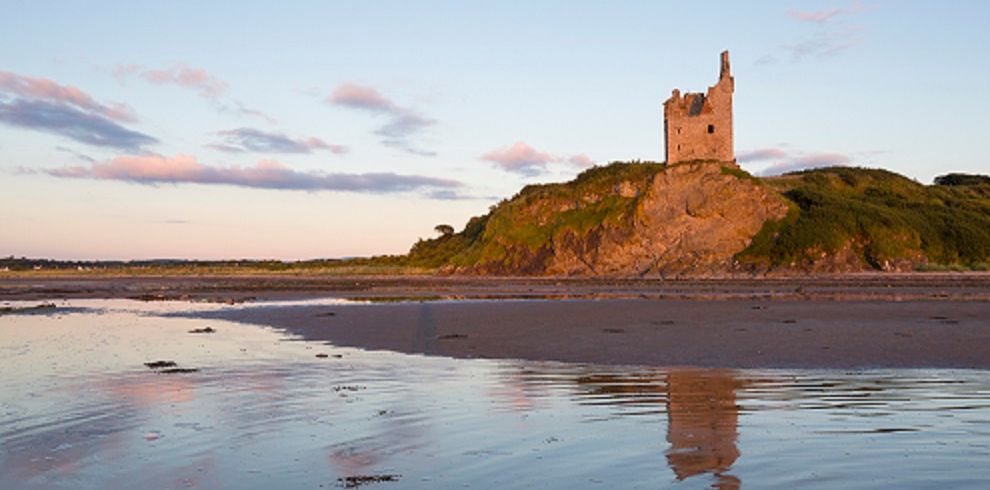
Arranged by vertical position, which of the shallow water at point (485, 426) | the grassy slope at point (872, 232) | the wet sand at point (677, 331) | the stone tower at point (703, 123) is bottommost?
the shallow water at point (485, 426)

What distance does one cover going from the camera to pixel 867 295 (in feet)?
128

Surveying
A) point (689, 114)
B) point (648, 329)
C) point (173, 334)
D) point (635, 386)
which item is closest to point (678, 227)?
point (689, 114)

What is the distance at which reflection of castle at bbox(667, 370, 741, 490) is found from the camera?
7512 mm

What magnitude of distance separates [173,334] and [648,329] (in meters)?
13.7

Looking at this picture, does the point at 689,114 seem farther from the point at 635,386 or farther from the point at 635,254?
the point at 635,386

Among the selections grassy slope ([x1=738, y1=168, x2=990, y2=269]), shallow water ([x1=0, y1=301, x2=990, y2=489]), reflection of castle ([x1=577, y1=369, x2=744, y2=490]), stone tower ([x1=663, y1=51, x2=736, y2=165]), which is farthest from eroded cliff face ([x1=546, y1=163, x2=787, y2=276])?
reflection of castle ([x1=577, y1=369, x2=744, y2=490])

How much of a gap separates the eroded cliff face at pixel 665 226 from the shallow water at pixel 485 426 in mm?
57277

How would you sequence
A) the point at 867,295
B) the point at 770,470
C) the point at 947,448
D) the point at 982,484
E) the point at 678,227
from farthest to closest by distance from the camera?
the point at 678,227, the point at 867,295, the point at 947,448, the point at 770,470, the point at 982,484

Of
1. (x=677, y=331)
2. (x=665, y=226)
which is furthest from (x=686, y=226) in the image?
(x=677, y=331)

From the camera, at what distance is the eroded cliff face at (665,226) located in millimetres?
71250

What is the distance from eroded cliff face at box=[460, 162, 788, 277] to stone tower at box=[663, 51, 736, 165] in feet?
23.1

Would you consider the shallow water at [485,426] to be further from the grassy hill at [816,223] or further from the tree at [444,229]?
the tree at [444,229]

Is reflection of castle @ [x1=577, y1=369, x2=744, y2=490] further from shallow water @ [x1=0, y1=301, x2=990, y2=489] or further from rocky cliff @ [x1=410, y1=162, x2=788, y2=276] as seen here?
rocky cliff @ [x1=410, y1=162, x2=788, y2=276]

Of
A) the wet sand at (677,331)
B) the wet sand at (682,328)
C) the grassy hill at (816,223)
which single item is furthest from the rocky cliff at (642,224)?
the wet sand at (677,331)
